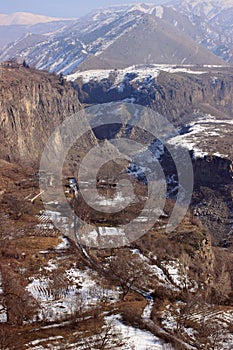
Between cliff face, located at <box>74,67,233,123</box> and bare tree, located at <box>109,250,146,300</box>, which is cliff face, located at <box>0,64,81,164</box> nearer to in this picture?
bare tree, located at <box>109,250,146,300</box>

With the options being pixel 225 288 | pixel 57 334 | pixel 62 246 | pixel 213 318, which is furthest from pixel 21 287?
pixel 225 288

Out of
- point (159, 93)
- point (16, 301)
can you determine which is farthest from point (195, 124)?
point (16, 301)

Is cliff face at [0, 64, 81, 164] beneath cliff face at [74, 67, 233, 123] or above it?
above

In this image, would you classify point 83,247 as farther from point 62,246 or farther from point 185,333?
point 185,333

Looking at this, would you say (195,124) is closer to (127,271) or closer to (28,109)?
(28,109)

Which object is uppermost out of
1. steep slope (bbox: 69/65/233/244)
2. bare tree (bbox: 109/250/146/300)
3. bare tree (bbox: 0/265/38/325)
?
bare tree (bbox: 0/265/38/325)

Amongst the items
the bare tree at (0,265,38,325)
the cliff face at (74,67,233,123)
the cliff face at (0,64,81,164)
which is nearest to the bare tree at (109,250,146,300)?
the bare tree at (0,265,38,325)

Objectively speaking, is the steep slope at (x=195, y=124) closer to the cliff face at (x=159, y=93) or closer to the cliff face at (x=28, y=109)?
the cliff face at (x=159, y=93)

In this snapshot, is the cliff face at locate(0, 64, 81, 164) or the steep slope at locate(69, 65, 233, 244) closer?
the steep slope at locate(69, 65, 233, 244)
